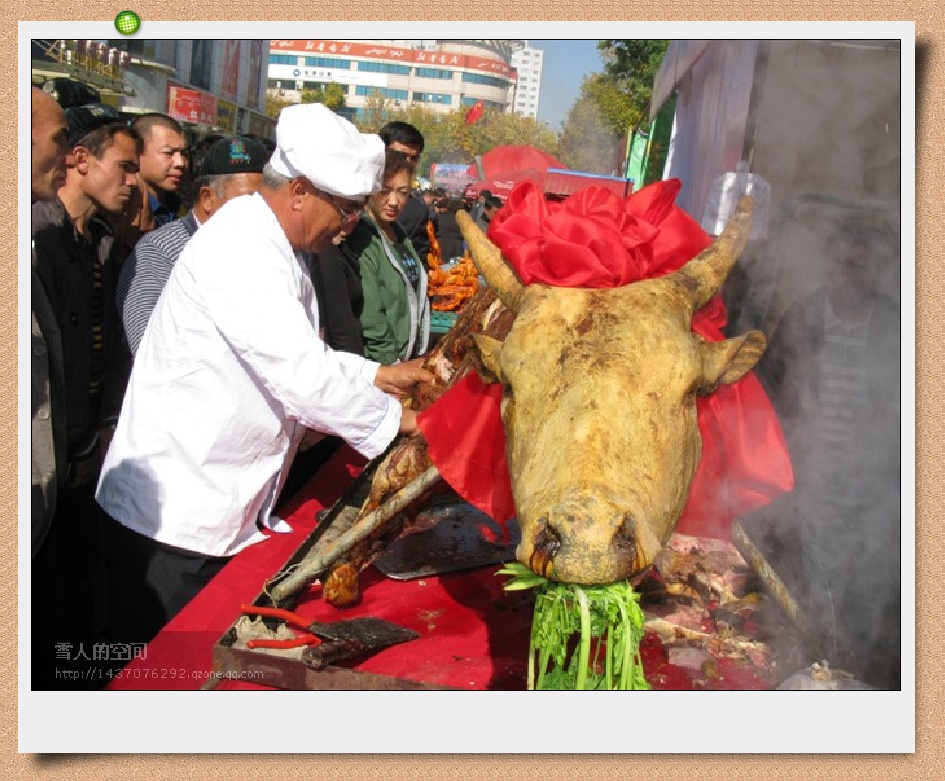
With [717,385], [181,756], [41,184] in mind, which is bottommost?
[181,756]

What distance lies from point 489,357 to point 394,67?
2.55m

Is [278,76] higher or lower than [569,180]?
lower

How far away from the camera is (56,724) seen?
3.15 m

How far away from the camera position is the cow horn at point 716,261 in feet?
9.16

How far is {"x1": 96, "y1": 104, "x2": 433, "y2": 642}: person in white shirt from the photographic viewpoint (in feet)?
10.8

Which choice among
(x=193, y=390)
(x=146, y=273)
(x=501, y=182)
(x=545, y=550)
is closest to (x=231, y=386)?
(x=193, y=390)

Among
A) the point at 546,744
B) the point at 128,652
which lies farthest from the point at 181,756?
the point at 546,744

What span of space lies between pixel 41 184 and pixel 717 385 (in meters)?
2.62

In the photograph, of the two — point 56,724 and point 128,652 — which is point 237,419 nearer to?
point 128,652

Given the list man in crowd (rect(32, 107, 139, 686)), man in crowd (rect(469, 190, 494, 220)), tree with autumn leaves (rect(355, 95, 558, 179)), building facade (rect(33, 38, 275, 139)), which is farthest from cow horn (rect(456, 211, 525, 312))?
man in crowd (rect(469, 190, 494, 220))

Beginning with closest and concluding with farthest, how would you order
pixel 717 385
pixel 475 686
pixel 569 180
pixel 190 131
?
pixel 717 385 < pixel 475 686 < pixel 190 131 < pixel 569 180

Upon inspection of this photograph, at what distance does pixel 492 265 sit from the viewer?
2.99m

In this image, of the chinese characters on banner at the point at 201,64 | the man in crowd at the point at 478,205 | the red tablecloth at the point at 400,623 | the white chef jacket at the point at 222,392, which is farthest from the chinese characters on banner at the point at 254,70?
the man in crowd at the point at 478,205

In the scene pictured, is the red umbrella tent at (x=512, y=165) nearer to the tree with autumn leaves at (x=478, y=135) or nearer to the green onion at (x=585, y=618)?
the tree with autumn leaves at (x=478, y=135)
